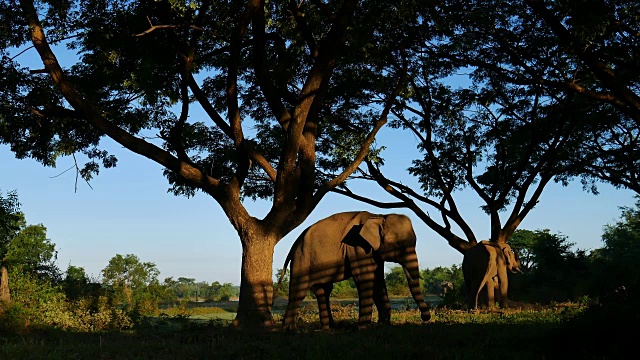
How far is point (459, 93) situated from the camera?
83.6 ft

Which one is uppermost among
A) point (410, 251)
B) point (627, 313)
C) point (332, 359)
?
point (410, 251)

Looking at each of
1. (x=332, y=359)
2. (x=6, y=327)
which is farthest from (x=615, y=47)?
(x=6, y=327)

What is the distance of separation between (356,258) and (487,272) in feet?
29.2

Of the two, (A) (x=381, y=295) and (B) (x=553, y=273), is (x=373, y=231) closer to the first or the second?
(A) (x=381, y=295)

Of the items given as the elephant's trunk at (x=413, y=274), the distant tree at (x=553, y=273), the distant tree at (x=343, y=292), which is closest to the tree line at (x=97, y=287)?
the distant tree at (x=553, y=273)

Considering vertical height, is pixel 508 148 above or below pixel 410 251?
above

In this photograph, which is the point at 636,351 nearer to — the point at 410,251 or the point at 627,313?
the point at 627,313

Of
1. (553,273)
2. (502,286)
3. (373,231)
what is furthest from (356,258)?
(553,273)

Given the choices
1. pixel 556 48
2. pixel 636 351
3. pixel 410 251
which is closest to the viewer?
pixel 636 351

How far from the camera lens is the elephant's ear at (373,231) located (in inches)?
540

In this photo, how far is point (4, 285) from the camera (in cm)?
1872

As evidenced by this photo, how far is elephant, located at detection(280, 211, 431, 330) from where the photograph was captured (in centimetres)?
1380

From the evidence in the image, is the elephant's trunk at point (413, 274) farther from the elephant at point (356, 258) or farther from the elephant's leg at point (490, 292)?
the elephant's leg at point (490, 292)

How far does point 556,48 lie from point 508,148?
259 inches
